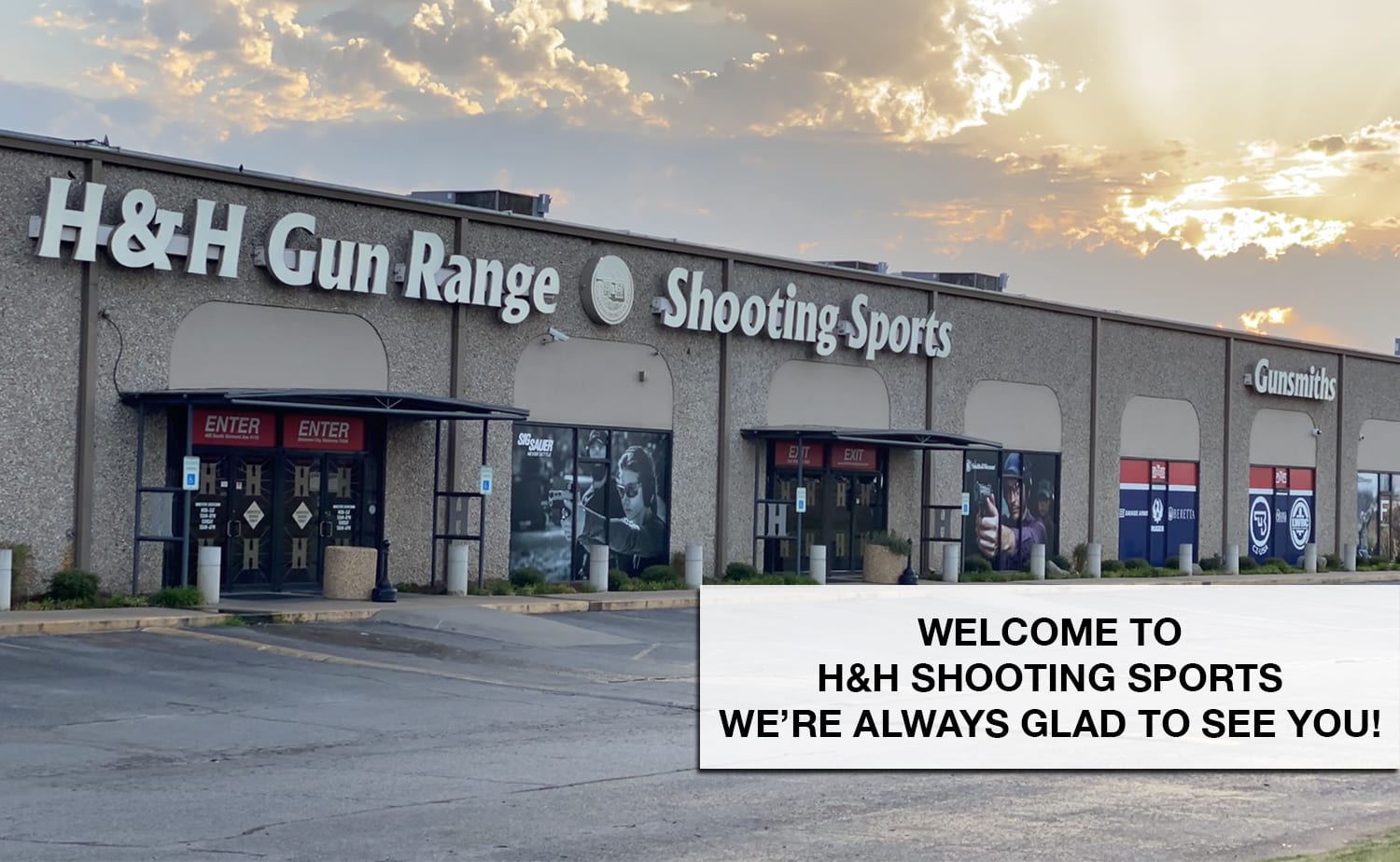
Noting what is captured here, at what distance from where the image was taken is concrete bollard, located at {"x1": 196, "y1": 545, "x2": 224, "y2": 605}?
2441cm

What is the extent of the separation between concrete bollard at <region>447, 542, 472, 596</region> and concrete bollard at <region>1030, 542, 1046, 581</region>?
16.8m

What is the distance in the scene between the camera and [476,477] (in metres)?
29.9

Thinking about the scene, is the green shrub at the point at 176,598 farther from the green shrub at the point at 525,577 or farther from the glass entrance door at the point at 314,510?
the green shrub at the point at 525,577

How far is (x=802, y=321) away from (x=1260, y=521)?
20588 millimetres

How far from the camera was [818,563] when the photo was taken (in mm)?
34562

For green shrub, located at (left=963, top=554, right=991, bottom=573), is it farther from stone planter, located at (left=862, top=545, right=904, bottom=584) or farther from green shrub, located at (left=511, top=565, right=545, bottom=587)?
green shrub, located at (left=511, top=565, right=545, bottom=587)

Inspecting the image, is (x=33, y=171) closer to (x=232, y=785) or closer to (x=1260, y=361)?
(x=232, y=785)

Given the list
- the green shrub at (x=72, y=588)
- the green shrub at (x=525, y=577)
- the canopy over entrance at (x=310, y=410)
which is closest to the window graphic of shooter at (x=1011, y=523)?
the green shrub at (x=525, y=577)

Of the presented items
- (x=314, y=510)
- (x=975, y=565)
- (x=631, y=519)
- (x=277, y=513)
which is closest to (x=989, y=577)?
(x=975, y=565)

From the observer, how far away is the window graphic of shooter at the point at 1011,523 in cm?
4103

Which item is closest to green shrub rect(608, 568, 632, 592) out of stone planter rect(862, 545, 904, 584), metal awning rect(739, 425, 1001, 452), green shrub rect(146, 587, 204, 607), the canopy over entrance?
the canopy over entrance

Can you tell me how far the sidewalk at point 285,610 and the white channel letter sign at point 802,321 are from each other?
621cm

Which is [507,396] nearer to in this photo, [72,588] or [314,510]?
[314,510]
